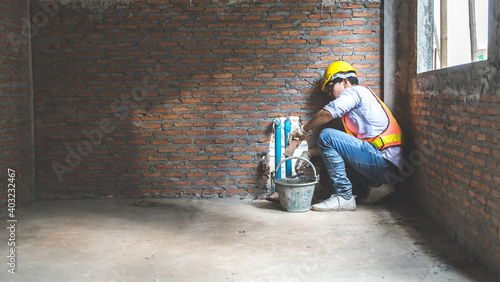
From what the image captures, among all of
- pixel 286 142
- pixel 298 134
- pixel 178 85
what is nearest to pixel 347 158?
pixel 298 134

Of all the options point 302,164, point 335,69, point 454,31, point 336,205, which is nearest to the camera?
point 454,31

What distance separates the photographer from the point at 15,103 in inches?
198

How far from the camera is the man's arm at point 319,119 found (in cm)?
482

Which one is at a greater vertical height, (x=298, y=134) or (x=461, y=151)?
(x=298, y=134)

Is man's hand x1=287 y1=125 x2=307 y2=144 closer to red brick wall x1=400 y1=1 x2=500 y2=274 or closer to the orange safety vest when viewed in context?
the orange safety vest

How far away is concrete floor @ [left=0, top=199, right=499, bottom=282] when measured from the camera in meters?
3.08

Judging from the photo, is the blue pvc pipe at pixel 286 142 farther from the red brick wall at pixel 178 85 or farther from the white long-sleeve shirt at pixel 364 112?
the white long-sleeve shirt at pixel 364 112

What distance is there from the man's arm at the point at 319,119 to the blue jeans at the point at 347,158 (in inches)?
5.1

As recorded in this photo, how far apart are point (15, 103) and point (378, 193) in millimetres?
4086

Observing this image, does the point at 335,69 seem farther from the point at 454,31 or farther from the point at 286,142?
the point at 454,31

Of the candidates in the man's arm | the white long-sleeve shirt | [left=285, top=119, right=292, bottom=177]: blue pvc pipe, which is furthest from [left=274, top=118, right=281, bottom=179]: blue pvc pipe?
the white long-sleeve shirt

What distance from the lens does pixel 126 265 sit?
3.26 meters

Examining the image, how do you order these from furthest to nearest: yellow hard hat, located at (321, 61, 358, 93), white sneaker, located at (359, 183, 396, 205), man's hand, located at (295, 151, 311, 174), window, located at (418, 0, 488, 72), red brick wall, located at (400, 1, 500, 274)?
man's hand, located at (295, 151, 311, 174) → yellow hard hat, located at (321, 61, 358, 93) → white sneaker, located at (359, 183, 396, 205) → window, located at (418, 0, 488, 72) → red brick wall, located at (400, 1, 500, 274)

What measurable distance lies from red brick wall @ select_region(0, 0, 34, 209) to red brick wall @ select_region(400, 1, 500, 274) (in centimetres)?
432
